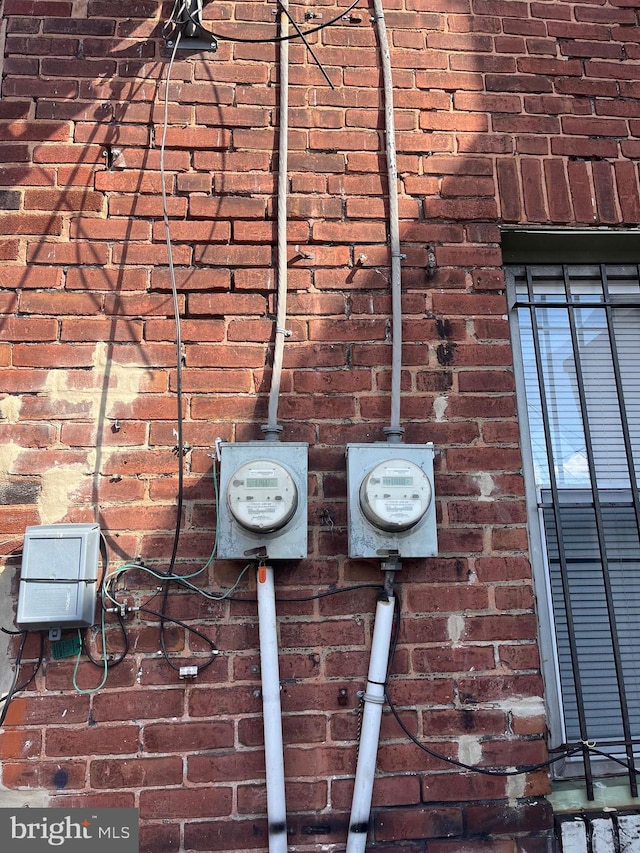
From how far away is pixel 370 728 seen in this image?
1.83m

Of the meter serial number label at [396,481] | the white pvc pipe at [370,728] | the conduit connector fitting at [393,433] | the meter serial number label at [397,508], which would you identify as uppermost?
the conduit connector fitting at [393,433]

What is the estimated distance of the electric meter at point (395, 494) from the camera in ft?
6.21

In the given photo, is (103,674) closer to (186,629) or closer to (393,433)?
(186,629)

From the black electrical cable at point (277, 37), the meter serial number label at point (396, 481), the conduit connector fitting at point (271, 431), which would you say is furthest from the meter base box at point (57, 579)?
the black electrical cable at point (277, 37)

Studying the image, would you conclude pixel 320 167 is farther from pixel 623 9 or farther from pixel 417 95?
pixel 623 9

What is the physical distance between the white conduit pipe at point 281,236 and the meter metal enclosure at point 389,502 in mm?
269

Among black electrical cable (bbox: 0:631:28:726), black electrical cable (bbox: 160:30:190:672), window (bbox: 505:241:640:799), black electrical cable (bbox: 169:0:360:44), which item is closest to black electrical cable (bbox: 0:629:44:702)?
black electrical cable (bbox: 0:631:28:726)

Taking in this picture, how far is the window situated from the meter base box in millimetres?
1397

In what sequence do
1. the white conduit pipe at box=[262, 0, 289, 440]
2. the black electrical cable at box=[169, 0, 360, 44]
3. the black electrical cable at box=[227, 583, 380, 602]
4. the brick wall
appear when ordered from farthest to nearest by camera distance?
the black electrical cable at box=[169, 0, 360, 44] → the white conduit pipe at box=[262, 0, 289, 440] → the black electrical cable at box=[227, 583, 380, 602] → the brick wall

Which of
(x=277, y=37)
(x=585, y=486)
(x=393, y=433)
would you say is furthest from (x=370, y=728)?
(x=277, y=37)

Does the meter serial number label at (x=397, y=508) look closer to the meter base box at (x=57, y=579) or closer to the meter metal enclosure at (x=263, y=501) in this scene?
the meter metal enclosure at (x=263, y=501)

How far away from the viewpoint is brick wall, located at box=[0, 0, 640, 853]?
6.10 feet

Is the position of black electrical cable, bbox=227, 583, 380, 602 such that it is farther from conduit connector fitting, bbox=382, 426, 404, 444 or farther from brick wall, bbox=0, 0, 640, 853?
conduit connector fitting, bbox=382, 426, 404, 444

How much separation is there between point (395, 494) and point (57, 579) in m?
0.97
